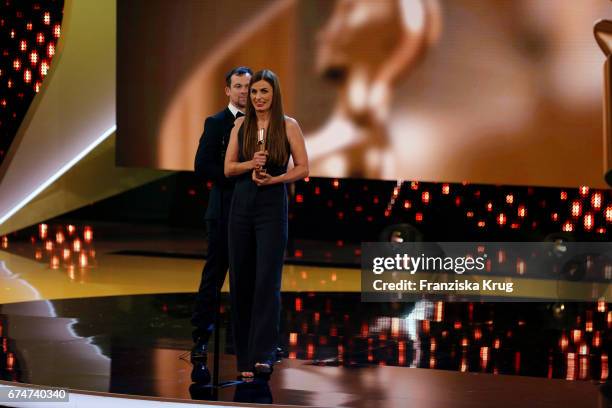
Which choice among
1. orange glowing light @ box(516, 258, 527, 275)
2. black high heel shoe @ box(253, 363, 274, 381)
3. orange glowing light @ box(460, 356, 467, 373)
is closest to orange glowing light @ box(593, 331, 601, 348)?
orange glowing light @ box(460, 356, 467, 373)

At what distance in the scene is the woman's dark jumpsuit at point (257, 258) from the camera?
5723 millimetres

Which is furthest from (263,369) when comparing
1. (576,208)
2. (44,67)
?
(44,67)

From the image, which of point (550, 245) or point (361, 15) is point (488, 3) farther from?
point (550, 245)

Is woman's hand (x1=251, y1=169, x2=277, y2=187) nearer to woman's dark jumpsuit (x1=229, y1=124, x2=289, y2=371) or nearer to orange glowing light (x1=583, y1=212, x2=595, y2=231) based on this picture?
woman's dark jumpsuit (x1=229, y1=124, x2=289, y2=371)

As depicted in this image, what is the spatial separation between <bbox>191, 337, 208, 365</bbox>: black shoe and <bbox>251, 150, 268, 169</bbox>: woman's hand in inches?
49.4

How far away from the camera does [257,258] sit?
18.9 feet

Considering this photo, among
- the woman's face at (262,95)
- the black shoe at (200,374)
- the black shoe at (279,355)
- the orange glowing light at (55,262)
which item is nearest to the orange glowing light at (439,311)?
the black shoe at (279,355)

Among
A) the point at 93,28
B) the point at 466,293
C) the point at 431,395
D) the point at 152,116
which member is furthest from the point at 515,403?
the point at 93,28

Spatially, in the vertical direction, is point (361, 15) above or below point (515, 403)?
above

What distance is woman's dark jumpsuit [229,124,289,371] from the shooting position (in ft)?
18.8

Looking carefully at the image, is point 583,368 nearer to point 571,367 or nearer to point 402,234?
point 571,367

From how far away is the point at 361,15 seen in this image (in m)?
10.4

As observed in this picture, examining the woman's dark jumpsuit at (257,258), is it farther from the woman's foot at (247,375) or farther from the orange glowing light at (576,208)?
the orange glowing light at (576,208)

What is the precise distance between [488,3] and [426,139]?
1262 mm
